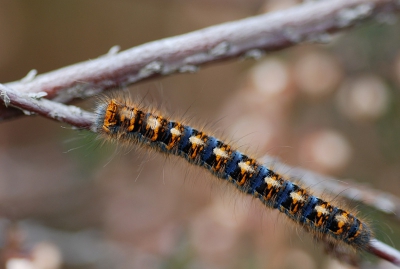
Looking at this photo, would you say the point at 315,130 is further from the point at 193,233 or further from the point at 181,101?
the point at 181,101

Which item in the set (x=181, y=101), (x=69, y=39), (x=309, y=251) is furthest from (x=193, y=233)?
(x=69, y=39)

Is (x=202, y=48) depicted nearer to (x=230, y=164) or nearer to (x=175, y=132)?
(x=175, y=132)

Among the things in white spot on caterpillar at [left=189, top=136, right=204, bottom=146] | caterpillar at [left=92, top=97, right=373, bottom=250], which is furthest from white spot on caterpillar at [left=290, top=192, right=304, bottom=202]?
white spot on caterpillar at [left=189, top=136, right=204, bottom=146]

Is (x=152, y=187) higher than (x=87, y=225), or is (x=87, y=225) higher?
(x=152, y=187)

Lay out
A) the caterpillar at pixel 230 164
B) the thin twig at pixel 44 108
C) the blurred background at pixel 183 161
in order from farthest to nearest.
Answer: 1. the blurred background at pixel 183 161
2. the caterpillar at pixel 230 164
3. the thin twig at pixel 44 108

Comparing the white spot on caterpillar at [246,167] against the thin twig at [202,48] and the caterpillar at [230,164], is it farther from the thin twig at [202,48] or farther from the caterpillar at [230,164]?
the thin twig at [202,48]


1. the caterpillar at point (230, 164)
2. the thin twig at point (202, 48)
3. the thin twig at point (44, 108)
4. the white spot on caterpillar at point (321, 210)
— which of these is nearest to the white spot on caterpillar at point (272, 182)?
the caterpillar at point (230, 164)

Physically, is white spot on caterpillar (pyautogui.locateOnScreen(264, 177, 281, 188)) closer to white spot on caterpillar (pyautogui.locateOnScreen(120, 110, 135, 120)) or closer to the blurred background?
the blurred background
